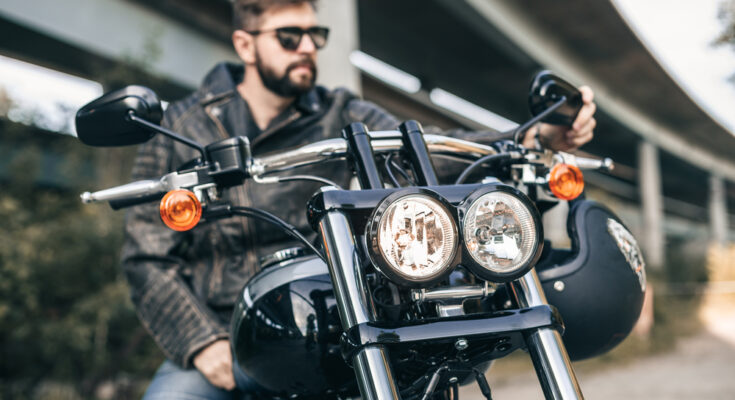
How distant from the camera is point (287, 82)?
2258 mm

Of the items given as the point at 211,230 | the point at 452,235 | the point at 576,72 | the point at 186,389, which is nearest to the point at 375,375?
the point at 452,235

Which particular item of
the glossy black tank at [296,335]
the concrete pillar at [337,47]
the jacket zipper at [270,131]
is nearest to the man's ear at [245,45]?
the jacket zipper at [270,131]

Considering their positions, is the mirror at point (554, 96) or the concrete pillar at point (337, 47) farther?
the concrete pillar at point (337, 47)

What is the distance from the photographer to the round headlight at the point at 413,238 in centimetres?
96

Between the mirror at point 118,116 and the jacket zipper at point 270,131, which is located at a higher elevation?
the jacket zipper at point 270,131

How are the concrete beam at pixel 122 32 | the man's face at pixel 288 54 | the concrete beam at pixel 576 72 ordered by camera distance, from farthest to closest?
1. the concrete beam at pixel 576 72
2. the concrete beam at pixel 122 32
3. the man's face at pixel 288 54

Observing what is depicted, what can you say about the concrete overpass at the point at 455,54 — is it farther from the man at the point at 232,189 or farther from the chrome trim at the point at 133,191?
the chrome trim at the point at 133,191

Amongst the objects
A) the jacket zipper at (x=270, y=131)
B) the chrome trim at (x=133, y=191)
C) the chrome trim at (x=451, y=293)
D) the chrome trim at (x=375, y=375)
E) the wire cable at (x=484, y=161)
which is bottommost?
the chrome trim at (x=375, y=375)

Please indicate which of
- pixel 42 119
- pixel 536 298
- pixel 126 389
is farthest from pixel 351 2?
pixel 536 298

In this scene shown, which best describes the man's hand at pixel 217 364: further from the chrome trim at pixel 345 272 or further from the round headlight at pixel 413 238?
the round headlight at pixel 413 238

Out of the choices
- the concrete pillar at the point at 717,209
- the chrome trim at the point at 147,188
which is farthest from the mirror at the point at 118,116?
the concrete pillar at the point at 717,209

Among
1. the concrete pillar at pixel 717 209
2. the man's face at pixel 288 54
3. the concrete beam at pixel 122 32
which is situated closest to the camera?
the man's face at pixel 288 54

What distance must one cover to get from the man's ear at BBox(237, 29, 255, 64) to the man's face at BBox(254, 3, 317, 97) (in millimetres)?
90

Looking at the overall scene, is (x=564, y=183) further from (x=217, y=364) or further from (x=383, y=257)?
(x=217, y=364)
